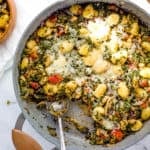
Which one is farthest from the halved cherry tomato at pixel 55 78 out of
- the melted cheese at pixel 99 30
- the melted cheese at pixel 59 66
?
the melted cheese at pixel 99 30

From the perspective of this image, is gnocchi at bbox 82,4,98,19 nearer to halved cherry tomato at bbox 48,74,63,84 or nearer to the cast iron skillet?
the cast iron skillet

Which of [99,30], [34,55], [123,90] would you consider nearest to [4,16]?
[34,55]

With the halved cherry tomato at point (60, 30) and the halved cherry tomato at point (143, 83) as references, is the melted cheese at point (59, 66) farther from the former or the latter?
the halved cherry tomato at point (143, 83)

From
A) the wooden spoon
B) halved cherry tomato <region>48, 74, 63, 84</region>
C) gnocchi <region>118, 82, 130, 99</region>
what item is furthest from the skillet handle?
gnocchi <region>118, 82, 130, 99</region>

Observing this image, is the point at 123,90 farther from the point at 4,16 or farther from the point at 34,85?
the point at 4,16

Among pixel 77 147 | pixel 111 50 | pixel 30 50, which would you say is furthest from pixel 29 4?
pixel 77 147

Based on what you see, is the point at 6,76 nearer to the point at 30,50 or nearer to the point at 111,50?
the point at 30,50
